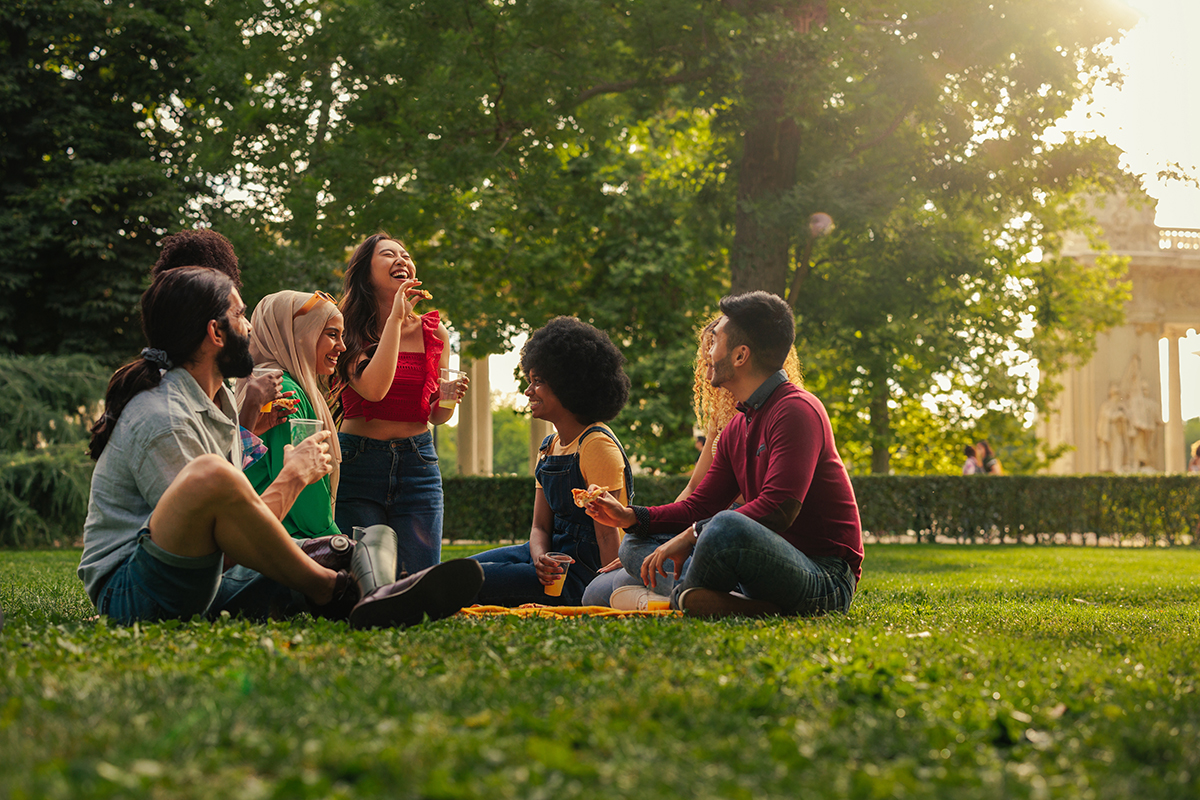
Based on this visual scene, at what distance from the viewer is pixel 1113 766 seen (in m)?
2.30

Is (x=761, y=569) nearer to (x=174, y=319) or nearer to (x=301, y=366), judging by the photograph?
(x=301, y=366)

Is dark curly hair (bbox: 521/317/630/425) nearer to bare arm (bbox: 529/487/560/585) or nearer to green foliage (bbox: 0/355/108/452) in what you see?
bare arm (bbox: 529/487/560/585)

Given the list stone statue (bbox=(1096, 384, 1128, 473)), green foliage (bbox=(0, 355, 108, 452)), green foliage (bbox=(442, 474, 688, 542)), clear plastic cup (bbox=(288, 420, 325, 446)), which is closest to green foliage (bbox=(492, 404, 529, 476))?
stone statue (bbox=(1096, 384, 1128, 473))

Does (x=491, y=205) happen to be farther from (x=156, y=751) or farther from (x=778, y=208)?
(x=156, y=751)

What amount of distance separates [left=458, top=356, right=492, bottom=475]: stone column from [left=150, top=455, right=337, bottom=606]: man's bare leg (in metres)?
21.7

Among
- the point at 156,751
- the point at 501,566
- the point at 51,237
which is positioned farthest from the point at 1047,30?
the point at 51,237

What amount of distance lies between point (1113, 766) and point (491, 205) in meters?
15.1

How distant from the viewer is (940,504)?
17.7 metres

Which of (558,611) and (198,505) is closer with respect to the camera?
(198,505)

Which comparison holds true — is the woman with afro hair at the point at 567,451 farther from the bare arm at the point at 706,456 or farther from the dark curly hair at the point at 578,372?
the bare arm at the point at 706,456

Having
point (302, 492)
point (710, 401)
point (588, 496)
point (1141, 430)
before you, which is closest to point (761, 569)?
point (588, 496)

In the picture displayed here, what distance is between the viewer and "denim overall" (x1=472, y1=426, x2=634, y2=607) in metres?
5.62

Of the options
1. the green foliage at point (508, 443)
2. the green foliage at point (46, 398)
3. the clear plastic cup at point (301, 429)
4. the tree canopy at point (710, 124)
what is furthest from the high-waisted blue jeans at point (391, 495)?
the green foliage at point (508, 443)

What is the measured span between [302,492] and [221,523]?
105 cm
